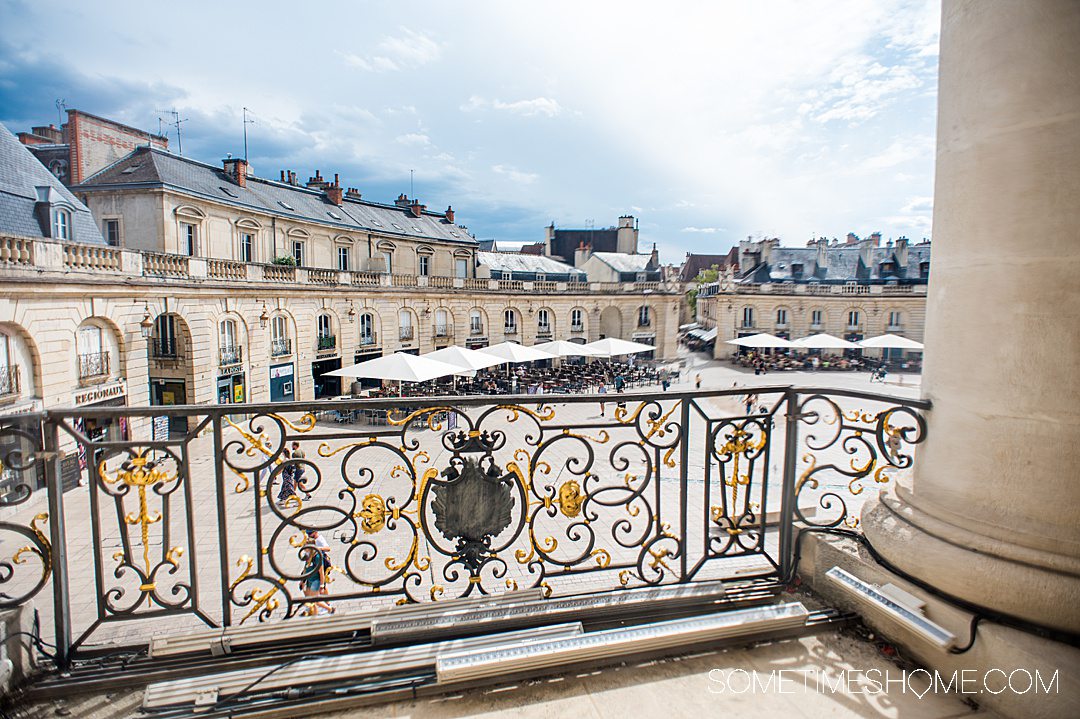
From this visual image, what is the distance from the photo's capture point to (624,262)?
44344 millimetres

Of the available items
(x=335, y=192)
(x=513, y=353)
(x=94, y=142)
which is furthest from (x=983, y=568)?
(x=335, y=192)

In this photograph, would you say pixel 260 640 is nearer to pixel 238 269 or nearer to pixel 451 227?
pixel 238 269

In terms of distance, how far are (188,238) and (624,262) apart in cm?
3059

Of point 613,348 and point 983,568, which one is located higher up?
point 983,568

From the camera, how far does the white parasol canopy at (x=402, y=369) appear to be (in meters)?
16.1

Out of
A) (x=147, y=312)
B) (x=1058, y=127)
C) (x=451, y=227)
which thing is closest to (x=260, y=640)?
(x=1058, y=127)

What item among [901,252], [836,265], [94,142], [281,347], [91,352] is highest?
[94,142]

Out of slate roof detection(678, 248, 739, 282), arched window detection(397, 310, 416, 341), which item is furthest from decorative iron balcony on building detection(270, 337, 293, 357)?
slate roof detection(678, 248, 739, 282)

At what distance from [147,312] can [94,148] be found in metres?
12.4

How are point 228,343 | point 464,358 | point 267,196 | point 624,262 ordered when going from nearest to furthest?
point 464,358, point 228,343, point 267,196, point 624,262

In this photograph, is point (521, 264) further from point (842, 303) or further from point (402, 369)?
point (402, 369)

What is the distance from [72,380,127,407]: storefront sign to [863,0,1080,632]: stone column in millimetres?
17966

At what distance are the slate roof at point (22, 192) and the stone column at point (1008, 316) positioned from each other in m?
18.0

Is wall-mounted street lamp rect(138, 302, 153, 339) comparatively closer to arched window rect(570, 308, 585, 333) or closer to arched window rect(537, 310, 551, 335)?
arched window rect(537, 310, 551, 335)
